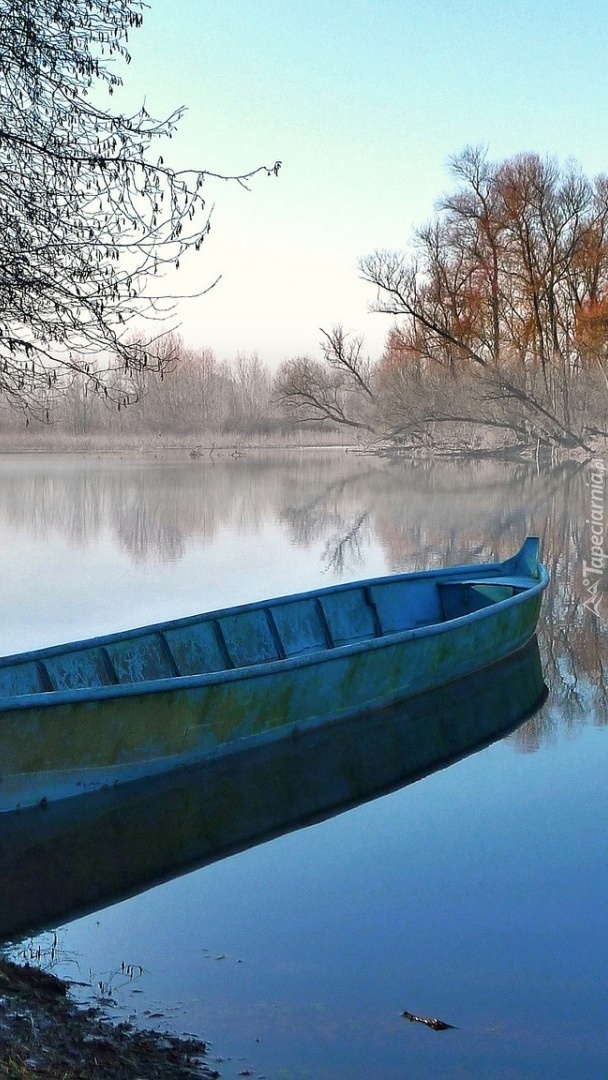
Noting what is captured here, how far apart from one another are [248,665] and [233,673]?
5.97 ft

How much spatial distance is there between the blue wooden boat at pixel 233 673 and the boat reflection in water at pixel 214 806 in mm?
142

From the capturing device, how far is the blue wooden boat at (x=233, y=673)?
634 centimetres

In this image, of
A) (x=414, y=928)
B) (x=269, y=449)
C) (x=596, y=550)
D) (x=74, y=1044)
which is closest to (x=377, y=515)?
(x=596, y=550)

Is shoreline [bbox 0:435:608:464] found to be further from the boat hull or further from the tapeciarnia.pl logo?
the boat hull

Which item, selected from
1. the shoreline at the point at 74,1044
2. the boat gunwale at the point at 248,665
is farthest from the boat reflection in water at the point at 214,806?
the shoreline at the point at 74,1044

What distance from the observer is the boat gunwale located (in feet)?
20.5

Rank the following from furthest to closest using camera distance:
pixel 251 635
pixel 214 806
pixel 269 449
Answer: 1. pixel 269 449
2. pixel 251 635
3. pixel 214 806

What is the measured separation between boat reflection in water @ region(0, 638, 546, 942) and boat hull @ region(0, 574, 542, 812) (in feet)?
0.36

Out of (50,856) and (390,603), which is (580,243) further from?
(50,856)

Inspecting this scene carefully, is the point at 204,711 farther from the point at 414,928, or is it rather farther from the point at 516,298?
the point at 516,298

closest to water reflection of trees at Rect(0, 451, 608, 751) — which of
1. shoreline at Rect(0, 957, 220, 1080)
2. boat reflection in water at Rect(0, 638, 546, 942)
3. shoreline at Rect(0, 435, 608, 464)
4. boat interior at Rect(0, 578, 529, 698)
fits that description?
boat reflection in water at Rect(0, 638, 546, 942)

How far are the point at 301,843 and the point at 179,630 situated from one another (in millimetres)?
2738

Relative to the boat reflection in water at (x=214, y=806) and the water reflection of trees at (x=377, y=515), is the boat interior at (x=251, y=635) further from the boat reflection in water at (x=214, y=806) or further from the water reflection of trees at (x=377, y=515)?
the water reflection of trees at (x=377, y=515)

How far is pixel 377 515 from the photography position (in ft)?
79.5
